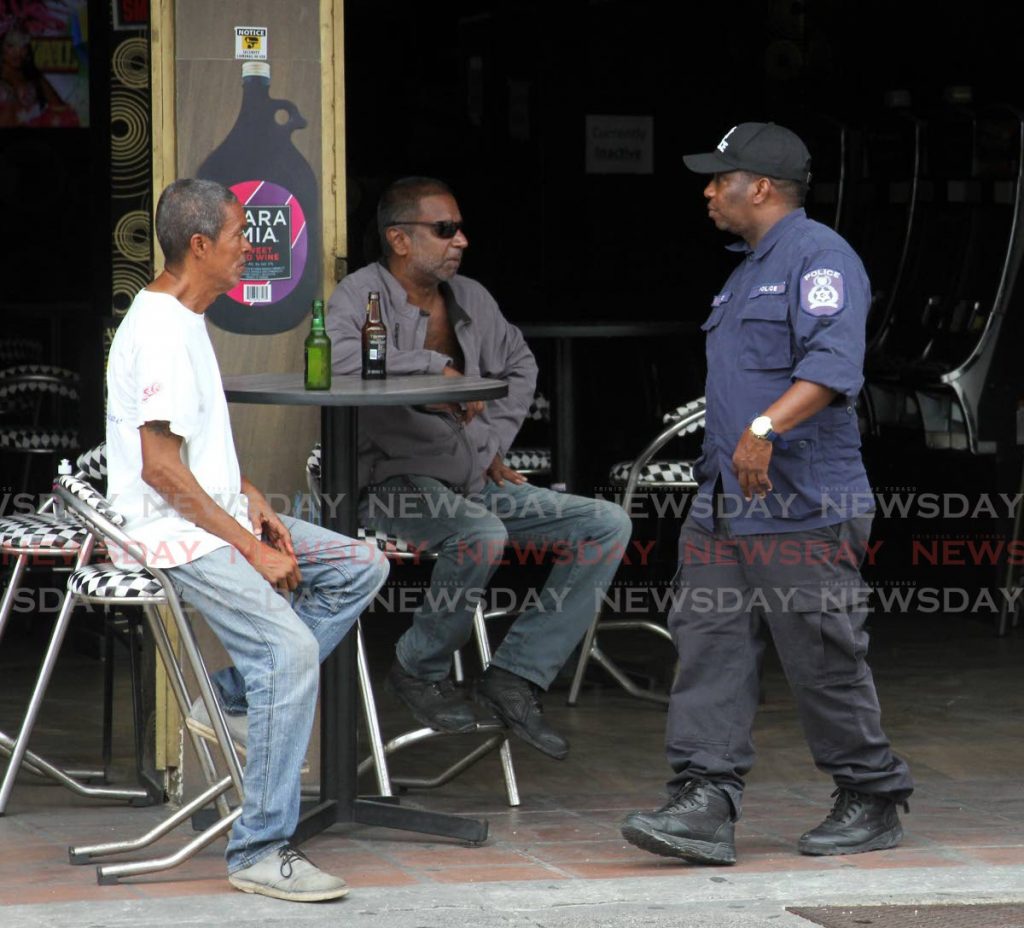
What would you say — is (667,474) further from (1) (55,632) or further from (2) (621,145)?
(2) (621,145)

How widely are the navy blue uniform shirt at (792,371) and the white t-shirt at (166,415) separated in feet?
3.97

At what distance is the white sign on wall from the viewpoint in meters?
9.91

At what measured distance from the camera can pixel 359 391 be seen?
462cm

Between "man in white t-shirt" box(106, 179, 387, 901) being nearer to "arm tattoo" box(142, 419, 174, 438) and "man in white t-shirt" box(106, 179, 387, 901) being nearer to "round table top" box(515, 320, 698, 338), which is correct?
"arm tattoo" box(142, 419, 174, 438)

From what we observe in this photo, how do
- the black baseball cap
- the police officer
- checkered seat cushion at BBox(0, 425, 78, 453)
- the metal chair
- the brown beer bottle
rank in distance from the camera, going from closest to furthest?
the police officer
the black baseball cap
the brown beer bottle
the metal chair
checkered seat cushion at BBox(0, 425, 78, 453)

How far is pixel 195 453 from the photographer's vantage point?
4.48 m

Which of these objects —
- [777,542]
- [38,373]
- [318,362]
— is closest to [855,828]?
[777,542]

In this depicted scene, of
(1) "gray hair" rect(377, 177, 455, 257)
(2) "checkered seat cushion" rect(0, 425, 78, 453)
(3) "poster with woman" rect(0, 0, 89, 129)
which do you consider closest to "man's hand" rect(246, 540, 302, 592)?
(1) "gray hair" rect(377, 177, 455, 257)

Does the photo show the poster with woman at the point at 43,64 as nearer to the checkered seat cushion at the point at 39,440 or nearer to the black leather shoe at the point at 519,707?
the checkered seat cushion at the point at 39,440

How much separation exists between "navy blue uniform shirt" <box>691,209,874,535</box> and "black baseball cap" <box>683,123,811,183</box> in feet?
0.43

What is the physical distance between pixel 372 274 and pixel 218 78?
691 millimetres

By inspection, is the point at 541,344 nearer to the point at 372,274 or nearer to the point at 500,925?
the point at 372,274

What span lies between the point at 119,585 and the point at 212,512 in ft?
1.14

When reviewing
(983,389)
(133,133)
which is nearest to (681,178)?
(983,389)
